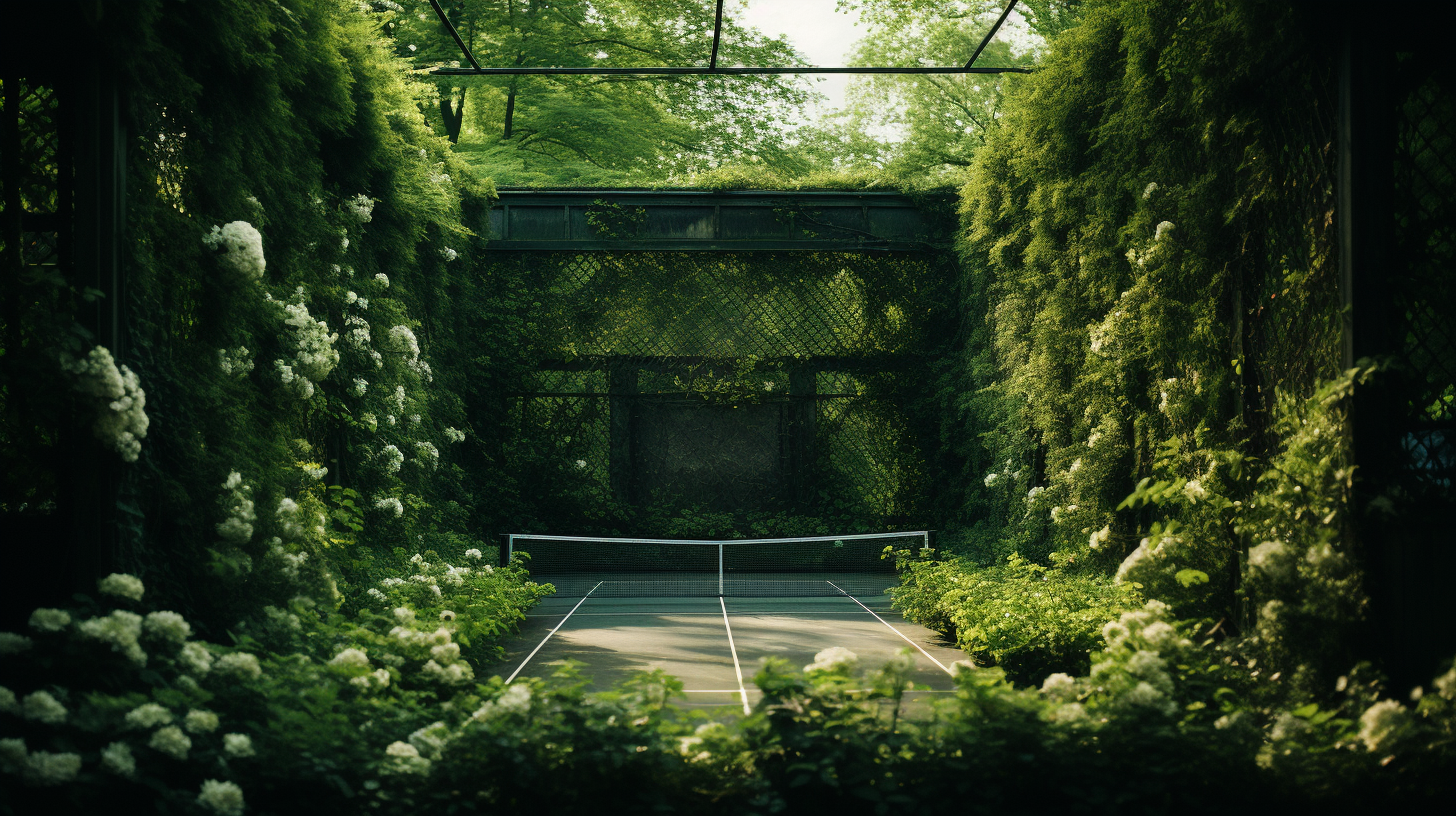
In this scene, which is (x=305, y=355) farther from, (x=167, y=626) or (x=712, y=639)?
(x=712, y=639)

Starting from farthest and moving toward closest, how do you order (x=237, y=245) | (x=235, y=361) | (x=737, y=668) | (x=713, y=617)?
(x=713, y=617) < (x=737, y=668) < (x=235, y=361) < (x=237, y=245)

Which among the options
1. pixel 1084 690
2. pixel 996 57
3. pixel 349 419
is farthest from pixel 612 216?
pixel 996 57

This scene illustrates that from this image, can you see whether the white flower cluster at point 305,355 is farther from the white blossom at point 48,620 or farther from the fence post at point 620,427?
the fence post at point 620,427

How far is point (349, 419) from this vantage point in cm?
647

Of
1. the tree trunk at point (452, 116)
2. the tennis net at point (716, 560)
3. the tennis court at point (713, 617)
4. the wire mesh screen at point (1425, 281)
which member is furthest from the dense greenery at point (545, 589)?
the tree trunk at point (452, 116)

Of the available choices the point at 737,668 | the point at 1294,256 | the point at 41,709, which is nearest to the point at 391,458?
the point at 737,668

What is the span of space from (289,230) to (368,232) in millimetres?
1755

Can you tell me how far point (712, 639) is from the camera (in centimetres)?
682

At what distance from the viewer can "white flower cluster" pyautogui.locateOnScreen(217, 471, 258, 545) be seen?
441 cm

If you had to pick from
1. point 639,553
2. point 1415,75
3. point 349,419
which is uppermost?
point 1415,75

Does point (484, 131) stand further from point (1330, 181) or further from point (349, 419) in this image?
point (1330, 181)

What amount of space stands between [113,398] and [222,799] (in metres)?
1.88

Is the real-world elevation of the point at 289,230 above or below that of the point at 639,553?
above

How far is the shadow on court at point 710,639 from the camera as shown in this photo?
5.61 m
